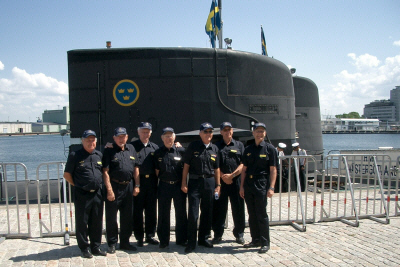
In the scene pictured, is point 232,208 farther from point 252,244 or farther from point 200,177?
point 200,177

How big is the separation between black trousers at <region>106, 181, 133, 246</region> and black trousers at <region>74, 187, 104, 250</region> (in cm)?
16

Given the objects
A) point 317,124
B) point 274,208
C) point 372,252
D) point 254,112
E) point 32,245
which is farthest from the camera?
point 317,124

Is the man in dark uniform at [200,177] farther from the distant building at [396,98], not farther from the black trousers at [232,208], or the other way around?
the distant building at [396,98]

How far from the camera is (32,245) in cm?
591

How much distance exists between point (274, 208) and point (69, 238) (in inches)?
172

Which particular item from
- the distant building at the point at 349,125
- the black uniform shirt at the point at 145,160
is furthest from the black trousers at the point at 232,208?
the distant building at the point at 349,125

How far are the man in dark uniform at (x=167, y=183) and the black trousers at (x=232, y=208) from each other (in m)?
0.60

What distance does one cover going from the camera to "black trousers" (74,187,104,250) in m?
5.37

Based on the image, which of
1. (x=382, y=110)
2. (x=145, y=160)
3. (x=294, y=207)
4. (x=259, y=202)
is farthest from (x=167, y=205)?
(x=382, y=110)

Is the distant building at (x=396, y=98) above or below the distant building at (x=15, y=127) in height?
above

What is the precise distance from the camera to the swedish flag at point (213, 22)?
43.0 feet

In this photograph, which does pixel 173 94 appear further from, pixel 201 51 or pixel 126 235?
pixel 126 235

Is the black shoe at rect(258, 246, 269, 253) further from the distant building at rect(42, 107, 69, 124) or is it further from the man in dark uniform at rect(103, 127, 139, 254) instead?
the distant building at rect(42, 107, 69, 124)

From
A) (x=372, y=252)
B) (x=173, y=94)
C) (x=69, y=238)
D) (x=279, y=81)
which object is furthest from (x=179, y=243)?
(x=279, y=81)
